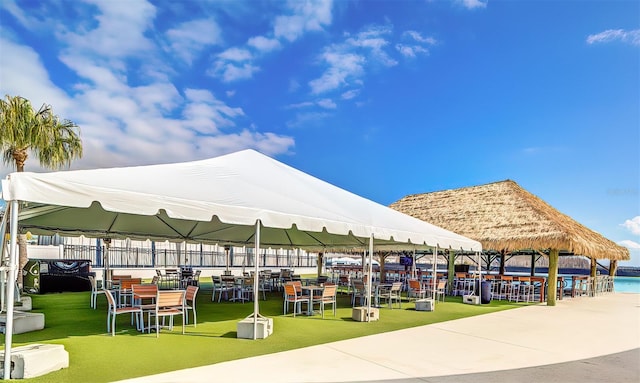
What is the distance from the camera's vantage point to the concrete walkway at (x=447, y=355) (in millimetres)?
5352

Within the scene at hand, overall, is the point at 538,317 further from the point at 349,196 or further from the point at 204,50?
the point at 204,50

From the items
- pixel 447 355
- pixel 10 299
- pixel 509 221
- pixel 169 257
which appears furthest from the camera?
pixel 169 257

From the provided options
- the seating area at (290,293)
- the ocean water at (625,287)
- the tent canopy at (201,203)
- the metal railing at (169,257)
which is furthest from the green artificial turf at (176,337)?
the ocean water at (625,287)

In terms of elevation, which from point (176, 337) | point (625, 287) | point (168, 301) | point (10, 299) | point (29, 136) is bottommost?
point (625, 287)

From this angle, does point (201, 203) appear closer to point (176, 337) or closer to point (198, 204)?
point (198, 204)

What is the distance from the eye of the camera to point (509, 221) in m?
18.0

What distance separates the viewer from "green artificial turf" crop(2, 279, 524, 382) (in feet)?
18.1

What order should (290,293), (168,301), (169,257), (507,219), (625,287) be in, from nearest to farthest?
1. (168,301)
2. (290,293)
3. (507,219)
4. (169,257)
5. (625,287)

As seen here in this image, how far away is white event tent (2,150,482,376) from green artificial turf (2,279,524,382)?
2.99 ft

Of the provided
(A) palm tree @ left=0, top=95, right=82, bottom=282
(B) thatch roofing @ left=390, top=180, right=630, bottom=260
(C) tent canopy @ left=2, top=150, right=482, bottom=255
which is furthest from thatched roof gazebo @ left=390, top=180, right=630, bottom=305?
(A) palm tree @ left=0, top=95, right=82, bottom=282

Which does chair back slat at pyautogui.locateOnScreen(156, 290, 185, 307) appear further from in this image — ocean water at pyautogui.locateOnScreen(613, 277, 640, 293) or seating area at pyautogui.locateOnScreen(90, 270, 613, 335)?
ocean water at pyautogui.locateOnScreen(613, 277, 640, 293)

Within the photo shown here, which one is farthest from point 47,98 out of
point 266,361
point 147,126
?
point 266,361

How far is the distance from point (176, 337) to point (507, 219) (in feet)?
50.1

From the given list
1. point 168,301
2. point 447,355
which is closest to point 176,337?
point 168,301
